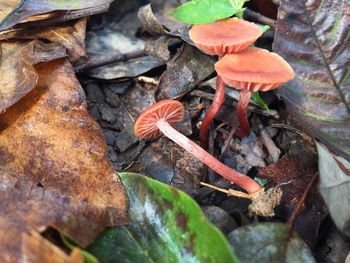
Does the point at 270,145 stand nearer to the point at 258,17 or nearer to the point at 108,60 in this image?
the point at 258,17

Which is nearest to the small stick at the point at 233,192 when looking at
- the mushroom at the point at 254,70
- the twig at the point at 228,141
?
the twig at the point at 228,141

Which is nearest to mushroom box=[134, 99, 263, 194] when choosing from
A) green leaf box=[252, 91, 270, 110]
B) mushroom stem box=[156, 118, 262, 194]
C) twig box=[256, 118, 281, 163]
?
mushroom stem box=[156, 118, 262, 194]

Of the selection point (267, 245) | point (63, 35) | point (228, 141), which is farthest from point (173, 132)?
point (63, 35)

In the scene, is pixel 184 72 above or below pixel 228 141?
above

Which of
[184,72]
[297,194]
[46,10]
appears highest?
[46,10]

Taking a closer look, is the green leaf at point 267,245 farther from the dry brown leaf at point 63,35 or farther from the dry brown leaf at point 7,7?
the dry brown leaf at point 7,7

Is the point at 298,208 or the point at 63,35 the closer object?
the point at 298,208
